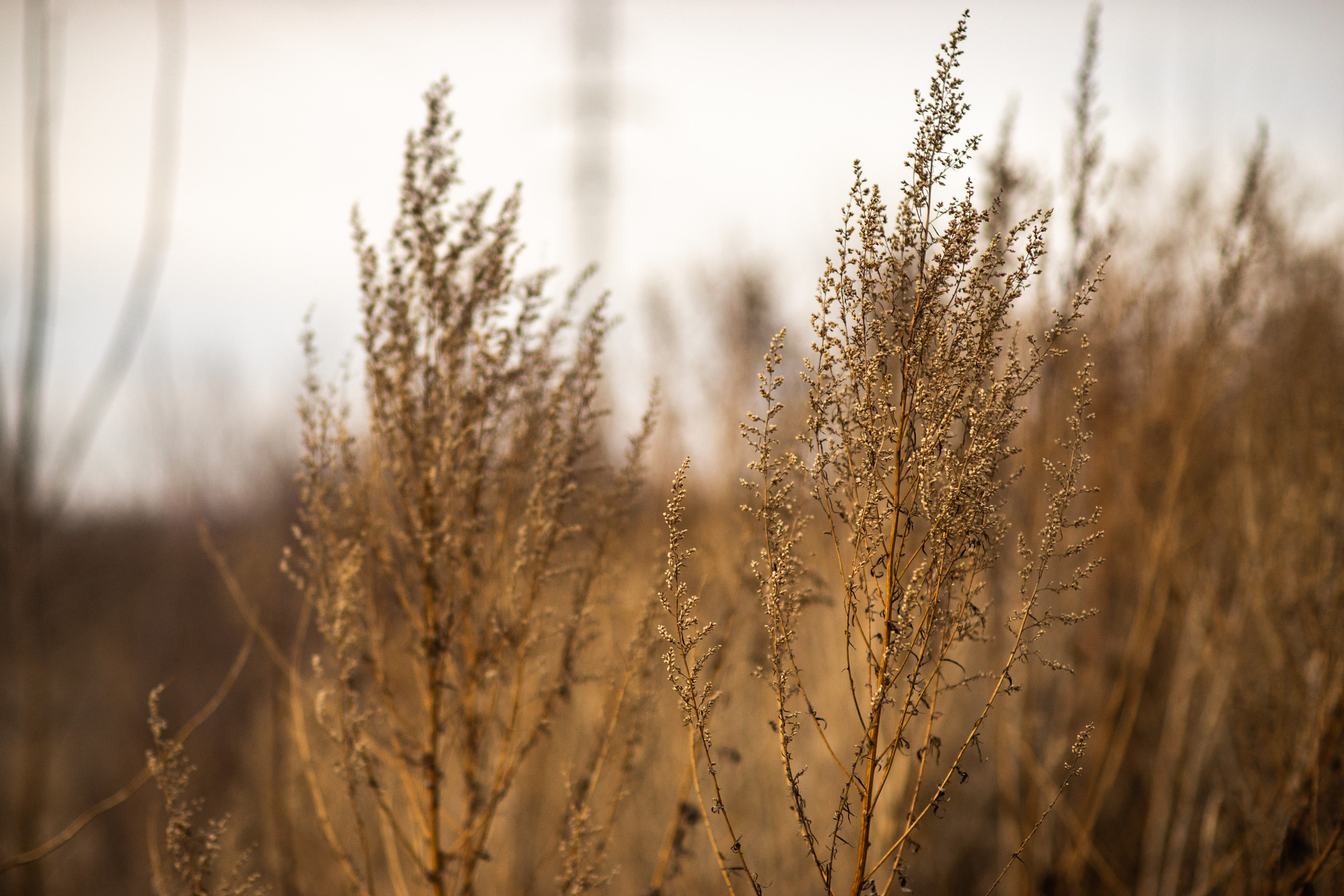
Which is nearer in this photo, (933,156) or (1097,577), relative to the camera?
(933,156)

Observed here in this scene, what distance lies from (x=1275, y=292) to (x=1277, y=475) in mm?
1535

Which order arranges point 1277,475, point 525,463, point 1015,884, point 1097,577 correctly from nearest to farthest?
point 525,463
point 1277,475
point 1015,884
point 1097,577

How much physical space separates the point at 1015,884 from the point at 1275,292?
4.02 m

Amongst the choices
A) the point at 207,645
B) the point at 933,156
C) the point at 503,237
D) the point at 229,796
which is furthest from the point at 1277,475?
the point at 207,645

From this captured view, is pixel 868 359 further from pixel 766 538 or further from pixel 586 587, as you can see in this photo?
pixel 586 587

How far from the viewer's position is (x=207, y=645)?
17.8m

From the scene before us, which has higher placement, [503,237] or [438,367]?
[503,237]

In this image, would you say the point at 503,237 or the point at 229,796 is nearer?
the point at 503,237

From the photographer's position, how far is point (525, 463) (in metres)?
2.18

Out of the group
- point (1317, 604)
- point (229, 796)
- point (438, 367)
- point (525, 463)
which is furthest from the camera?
point (229, 796)

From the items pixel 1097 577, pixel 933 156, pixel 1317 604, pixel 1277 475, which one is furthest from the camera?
pixel 1097 577

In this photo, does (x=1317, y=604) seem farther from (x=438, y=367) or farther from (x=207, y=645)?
(x=207, y=645)

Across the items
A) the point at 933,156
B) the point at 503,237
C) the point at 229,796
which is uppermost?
the point at 503,237

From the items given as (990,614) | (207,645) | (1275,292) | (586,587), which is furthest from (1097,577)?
(207,645)
